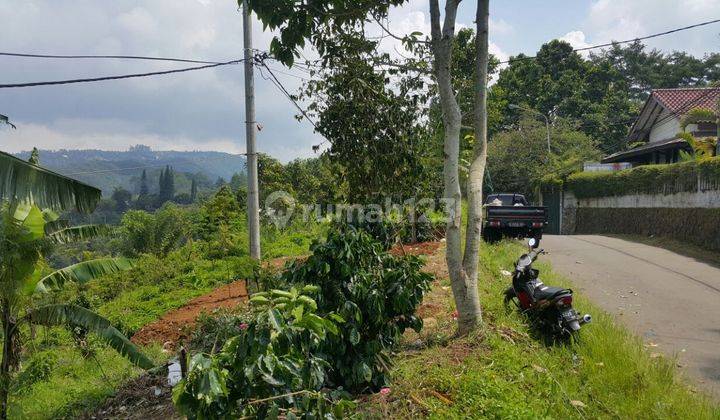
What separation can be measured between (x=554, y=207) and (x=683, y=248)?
15.4m

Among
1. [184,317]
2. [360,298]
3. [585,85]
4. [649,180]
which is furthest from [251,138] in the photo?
[585,85]

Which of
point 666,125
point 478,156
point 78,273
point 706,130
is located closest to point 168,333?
point 78,273

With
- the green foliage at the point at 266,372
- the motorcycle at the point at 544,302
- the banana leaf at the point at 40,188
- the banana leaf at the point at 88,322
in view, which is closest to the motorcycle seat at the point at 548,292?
the motorcycle at the point at 544,302

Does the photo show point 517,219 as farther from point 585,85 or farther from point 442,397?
point 585,85

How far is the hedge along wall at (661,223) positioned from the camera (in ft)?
46.0

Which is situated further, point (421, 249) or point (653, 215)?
point (653, 215)

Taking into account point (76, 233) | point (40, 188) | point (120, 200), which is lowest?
point (76, 233)

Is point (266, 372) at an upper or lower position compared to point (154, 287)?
upper

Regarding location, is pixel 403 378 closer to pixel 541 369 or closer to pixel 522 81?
pixel 541 369

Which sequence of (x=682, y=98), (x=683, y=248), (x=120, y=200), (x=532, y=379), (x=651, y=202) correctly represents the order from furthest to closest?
1. (x=120, y=200)
2. (x=682, y=98)
3. (x=651, y=202)
4. (x=683, y=248)
5. (x=532, y=379)

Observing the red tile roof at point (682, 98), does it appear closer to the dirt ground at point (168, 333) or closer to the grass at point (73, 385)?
the dirt ground at point (168, 333)

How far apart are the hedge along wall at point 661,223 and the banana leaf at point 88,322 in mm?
13895

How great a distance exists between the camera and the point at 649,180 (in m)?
19.3

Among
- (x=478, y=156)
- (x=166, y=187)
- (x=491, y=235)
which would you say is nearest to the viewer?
(x=478, y=156)
